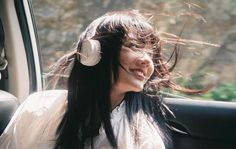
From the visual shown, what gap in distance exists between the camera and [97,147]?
1.33 meters

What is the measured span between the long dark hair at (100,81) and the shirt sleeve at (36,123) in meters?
0.04

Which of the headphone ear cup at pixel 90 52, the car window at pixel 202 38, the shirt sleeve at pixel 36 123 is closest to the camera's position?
the headphone ear cup at pixel 90 52

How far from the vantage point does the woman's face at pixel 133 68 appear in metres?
1.31

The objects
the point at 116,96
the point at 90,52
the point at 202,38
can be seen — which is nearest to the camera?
the point at 90,52

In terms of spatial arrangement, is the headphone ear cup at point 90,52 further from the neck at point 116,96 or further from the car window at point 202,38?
the car window at point 202,38

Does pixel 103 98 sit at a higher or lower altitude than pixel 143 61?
lower

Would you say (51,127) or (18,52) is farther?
(18,52)

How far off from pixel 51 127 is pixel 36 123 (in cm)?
5

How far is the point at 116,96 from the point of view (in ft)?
4.53

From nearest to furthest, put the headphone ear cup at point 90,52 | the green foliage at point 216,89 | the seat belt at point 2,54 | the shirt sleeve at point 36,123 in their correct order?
the headphone ear cup at point 90,52
the shirt sleeve at point 36,123
the green foliage at point 216,89
the seat belt at point 2,54

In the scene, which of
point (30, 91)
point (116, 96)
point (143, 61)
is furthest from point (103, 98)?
point (30, 91)

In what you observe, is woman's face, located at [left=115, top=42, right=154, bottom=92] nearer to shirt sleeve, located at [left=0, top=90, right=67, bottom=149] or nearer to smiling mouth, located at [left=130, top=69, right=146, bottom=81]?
smiling mouth, located at [left=130, top=69, right=146, bottom=81]

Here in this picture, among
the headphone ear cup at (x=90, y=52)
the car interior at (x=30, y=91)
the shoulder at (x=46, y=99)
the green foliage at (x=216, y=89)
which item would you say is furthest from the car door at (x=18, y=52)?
the headphone ear cup at (x=90, y=52)

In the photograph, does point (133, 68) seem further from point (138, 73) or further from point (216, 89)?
point (216, 89)
